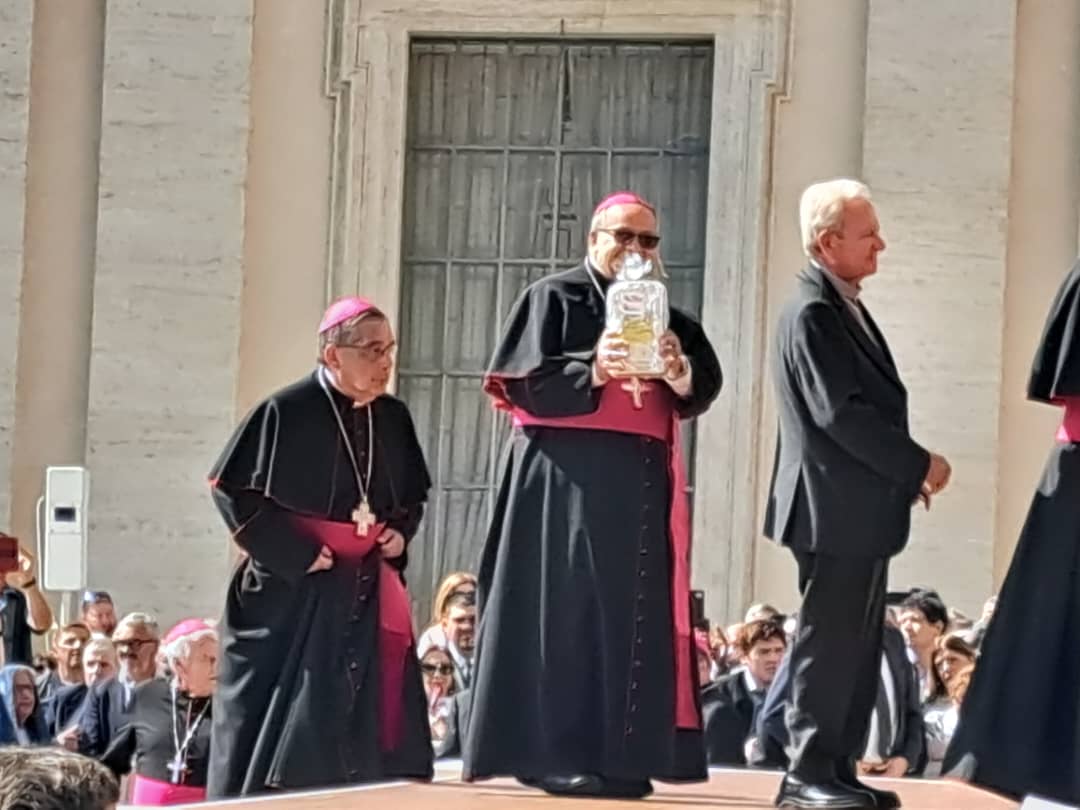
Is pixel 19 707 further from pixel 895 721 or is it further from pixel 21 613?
pixel 895 721

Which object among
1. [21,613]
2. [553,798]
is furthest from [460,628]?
[553,798]

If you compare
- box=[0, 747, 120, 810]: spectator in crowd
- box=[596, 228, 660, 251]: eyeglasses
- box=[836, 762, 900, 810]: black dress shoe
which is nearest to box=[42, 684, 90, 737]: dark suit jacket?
box=[596, 228, 660, 251]: eyeglasses

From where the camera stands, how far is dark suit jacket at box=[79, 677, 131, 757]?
32.9 ft

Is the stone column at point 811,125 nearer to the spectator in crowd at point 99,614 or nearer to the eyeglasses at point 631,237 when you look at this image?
the spectator in crowd at point 99,614

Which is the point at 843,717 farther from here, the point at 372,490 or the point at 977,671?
the point at 372,490

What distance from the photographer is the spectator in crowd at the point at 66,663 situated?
11.4m

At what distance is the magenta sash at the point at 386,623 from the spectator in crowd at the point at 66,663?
3.06 meters

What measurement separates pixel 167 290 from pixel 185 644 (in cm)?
537

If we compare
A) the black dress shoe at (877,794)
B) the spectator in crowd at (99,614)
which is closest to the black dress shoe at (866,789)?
the black dress shoe at (877,794)

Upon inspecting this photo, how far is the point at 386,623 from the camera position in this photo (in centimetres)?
852

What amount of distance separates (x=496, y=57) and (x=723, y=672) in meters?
4.63

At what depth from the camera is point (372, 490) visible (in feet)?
27.9

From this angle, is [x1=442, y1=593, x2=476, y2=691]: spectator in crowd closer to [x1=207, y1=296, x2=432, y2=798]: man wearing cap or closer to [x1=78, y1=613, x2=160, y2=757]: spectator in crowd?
[x1=78, y1=613, x2=160, y2=757]: spectator in crowd

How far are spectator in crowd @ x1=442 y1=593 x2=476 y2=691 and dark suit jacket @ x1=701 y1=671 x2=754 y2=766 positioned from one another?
107 cm
